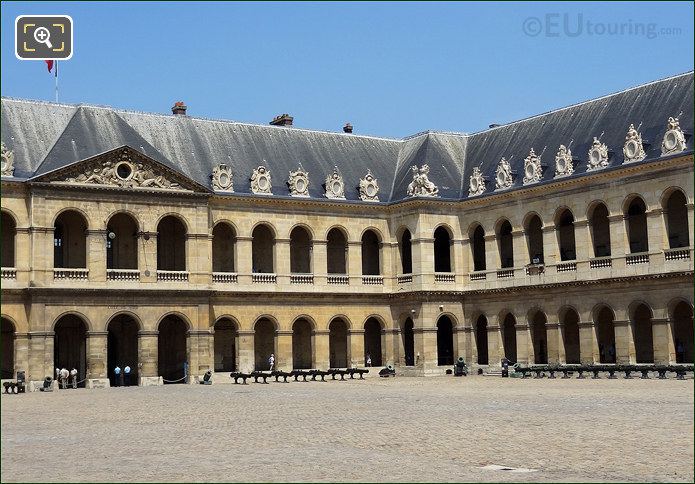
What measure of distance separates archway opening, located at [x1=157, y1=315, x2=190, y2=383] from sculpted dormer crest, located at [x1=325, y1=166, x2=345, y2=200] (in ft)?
35.1

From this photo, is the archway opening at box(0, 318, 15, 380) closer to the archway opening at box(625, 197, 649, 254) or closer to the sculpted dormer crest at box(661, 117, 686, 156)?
the archway opening at box(625, 197, 649, 254)

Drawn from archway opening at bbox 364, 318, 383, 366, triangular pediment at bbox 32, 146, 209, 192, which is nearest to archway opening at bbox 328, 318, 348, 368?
archway opening at bbox 364, 318, 383, 366

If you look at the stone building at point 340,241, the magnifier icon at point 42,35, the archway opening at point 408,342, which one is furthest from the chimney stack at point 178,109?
the magnifier icon at point 42,35

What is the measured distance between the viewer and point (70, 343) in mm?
52219

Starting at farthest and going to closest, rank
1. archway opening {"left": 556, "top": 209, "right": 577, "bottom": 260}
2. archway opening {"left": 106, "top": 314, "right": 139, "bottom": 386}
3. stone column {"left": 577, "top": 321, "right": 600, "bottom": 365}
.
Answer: archway opening {"left": 556, "top": 209, "right": 577, "bottom": 260} → archway opening {"left": 106, "top": 314, "right": 139, "bottom": 386} → stone column {"left": 577, "top": 321, "right": 600, "bottom": 365}

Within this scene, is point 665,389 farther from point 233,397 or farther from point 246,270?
point 246,270

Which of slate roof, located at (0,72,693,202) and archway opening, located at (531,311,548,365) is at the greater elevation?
slate roof, located at (0,72,693,202)

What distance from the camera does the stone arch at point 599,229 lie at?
2023 inches

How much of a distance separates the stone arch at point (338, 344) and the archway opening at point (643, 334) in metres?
16.4

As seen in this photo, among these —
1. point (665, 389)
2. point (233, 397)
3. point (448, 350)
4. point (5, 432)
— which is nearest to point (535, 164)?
point (448, 350)

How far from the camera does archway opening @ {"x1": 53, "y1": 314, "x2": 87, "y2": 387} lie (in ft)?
169

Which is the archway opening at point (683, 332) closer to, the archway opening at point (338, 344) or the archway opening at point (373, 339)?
the archway opening at point (373, 339)

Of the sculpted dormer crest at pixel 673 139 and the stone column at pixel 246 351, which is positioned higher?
the sculpted dormer crest at pixel 673 139

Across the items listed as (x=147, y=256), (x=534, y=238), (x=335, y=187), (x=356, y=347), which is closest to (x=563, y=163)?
(x=534, y=238)
